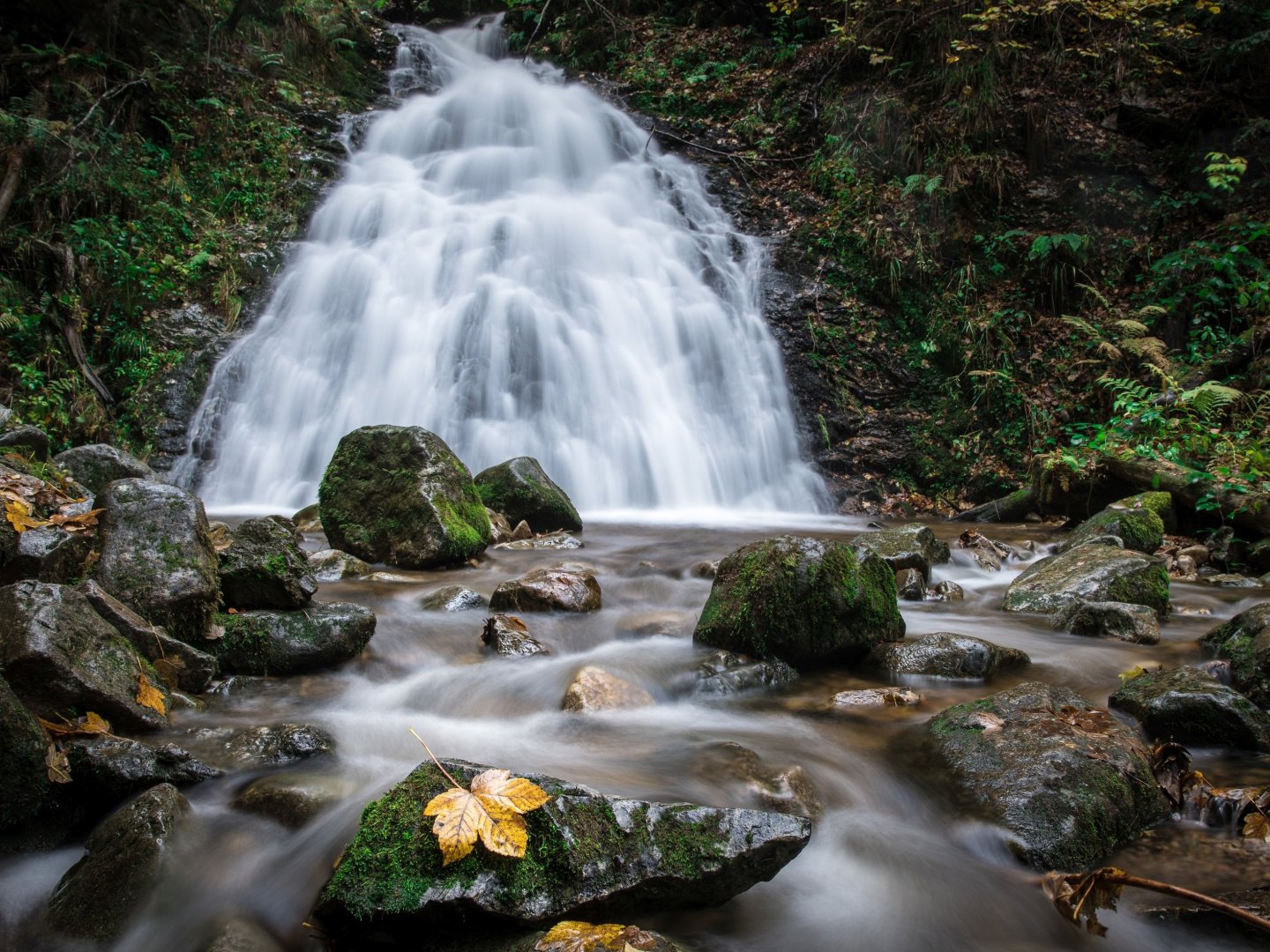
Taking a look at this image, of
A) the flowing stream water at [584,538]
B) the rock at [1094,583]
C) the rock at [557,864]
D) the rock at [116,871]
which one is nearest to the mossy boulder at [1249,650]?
the flowing stream water at [584,538]

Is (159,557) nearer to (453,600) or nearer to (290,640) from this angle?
(290,640)

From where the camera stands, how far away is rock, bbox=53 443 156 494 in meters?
4.83

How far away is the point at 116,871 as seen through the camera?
2098 mm

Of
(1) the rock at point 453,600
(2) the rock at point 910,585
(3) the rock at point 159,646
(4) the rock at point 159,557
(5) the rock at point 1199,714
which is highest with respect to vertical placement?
(4) the rock at point 159,557

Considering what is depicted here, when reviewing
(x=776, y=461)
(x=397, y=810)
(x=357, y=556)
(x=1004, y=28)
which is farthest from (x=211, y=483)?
(x=1004, y=28)

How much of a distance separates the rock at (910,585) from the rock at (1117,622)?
3.75 feet

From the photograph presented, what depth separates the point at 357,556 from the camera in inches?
236

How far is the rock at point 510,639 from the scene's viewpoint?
4184mm

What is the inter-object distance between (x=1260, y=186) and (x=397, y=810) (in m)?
13.9

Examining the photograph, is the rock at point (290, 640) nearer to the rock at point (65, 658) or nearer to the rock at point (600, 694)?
the rock at point (65, 658)

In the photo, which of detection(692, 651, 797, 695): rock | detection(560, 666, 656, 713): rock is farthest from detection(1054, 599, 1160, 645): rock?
detection(560, 666, 656, 713): rock

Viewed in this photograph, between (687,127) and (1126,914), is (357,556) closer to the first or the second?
(1126,914)

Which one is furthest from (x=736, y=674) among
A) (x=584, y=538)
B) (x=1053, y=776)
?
(x=584, y=538)

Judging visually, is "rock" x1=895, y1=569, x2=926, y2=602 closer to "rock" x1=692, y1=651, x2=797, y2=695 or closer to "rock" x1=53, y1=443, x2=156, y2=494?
"rock" x1=692, y1=651, x2=797, y2=695
